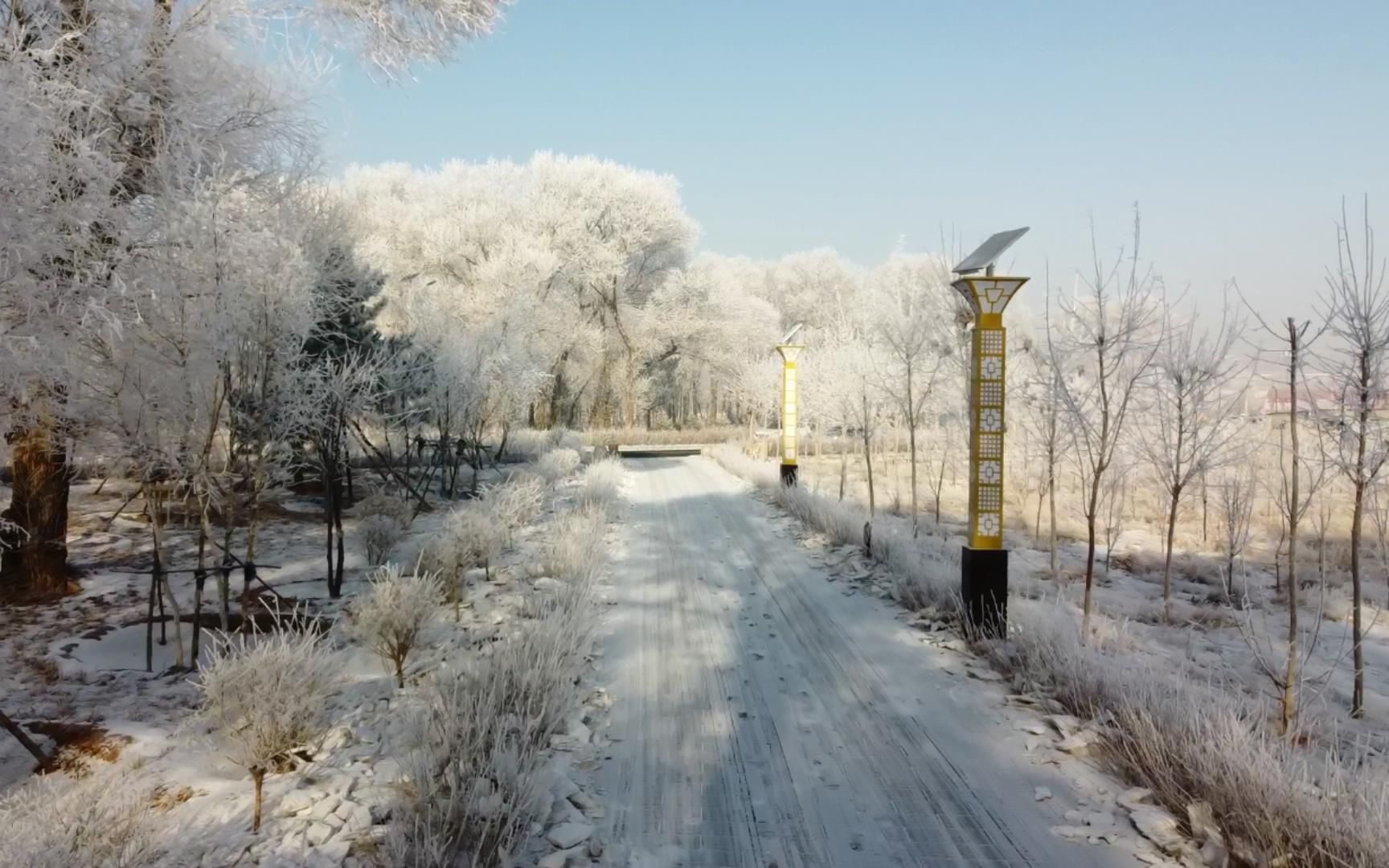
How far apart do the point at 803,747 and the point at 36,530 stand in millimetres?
8715

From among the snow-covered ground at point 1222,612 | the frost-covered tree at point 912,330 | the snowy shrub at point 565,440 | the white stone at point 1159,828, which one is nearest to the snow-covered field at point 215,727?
the white stone at point 1159,828

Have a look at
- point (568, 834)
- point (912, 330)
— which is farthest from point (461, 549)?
point (912, 330)

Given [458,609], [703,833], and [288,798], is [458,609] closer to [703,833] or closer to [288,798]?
[288,798]

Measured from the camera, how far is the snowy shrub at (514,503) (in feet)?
32.2

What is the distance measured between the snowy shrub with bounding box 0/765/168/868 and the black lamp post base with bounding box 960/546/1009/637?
199 inches

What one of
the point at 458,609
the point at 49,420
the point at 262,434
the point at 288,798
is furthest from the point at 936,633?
the point at 49,420

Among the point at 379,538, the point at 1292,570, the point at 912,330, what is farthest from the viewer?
the point at 912,330

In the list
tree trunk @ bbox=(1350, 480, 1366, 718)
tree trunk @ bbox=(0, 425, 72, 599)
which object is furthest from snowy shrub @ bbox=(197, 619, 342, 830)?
tree trunk @ bbox=(1350, 480, 1366, 718)

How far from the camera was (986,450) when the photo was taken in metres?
5.72

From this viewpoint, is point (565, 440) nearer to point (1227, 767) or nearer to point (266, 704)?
point (266, 704)

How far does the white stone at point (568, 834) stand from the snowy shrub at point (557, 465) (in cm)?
1326

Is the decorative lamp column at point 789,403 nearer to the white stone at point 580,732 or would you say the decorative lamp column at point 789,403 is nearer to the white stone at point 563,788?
the white stone at point 580,732

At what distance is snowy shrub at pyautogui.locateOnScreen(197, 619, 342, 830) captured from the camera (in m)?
3.37

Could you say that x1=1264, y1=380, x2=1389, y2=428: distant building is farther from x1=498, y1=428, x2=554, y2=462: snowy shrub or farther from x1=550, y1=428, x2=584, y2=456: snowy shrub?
x1=550, y1=428, x2=584, y2=456: snowy shrub
